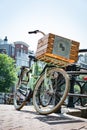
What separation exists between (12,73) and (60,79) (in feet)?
133

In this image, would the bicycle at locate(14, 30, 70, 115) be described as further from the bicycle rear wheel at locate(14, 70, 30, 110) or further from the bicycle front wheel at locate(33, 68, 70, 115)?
the bicycle rear wheel at locate(14, 70, 30, 110)

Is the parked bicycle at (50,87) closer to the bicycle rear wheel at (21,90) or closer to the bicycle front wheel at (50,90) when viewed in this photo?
the bicycle front wheel at (50,90)

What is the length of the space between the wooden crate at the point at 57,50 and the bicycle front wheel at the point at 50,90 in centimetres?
20

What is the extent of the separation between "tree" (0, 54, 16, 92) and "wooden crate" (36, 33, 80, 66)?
37.7 m

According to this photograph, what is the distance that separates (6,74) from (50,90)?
4027 cm

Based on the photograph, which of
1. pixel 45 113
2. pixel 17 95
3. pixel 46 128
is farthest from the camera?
pixel 17 95

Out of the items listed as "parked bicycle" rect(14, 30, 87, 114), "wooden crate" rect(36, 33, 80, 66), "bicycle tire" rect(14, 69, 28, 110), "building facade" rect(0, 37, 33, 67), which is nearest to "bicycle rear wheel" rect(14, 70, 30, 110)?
"bicycle tire" rect(14, 69, 28, 110)

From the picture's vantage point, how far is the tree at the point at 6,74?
140 ft

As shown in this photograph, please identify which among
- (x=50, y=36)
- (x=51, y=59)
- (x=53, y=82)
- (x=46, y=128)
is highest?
(x=50, y=36)

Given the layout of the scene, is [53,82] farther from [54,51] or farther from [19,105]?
[19,105]

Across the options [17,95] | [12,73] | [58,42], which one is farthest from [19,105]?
[12,73]

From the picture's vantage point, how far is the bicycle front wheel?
475 centimetres

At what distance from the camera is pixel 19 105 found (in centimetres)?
602

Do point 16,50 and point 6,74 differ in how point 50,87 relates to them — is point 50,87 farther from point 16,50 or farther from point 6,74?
point 16,50
